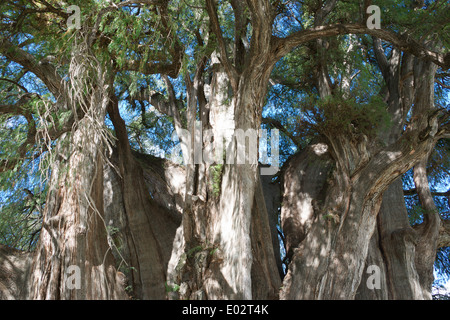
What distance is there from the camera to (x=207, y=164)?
A: 6.19 metres

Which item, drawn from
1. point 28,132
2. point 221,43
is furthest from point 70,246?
point 221,43

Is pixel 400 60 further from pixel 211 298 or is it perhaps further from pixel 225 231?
pixel 211 298

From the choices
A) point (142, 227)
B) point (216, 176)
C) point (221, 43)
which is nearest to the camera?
point (221, 43)

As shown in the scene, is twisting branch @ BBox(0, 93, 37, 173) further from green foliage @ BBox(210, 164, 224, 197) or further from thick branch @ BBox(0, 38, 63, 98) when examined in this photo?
green foliage @ BBox(210, 164, 224, 197)

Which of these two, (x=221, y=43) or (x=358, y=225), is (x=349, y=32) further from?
(x=358, y=225)

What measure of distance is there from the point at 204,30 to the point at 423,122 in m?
3.41

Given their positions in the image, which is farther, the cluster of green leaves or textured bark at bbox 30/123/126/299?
the cluster of green leaves

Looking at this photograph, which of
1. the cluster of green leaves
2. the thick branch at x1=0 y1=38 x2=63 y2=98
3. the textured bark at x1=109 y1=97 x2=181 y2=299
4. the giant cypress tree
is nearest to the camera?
the giant cypress tree

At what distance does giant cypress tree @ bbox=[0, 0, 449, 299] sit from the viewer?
539 cm

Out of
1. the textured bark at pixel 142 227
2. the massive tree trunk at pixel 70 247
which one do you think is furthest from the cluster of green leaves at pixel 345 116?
the massive tree trunk at pixel 70 247

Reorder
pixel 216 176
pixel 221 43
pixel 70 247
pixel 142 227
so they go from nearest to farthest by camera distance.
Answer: pixel 70 247
pixel 221 43
pixel 216 176
pixel 142 227

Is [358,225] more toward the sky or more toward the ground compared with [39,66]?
more toward the ground

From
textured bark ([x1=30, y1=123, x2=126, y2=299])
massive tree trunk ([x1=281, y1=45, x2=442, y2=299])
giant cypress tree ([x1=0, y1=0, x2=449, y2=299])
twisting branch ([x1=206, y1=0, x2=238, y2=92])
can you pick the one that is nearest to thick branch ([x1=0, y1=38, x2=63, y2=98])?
giant cypress tree ([x1=0, y1=0, x2=449, y2=299])

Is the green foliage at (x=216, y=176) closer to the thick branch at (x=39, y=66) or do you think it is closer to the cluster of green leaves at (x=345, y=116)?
the cluster of green leaves at (x=345, y=116)
